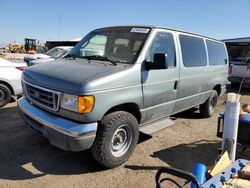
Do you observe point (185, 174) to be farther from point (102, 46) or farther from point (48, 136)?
point (102, 46)

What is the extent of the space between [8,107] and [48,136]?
4.04m

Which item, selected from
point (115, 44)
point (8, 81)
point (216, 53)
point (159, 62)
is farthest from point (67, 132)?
point (216, 53)

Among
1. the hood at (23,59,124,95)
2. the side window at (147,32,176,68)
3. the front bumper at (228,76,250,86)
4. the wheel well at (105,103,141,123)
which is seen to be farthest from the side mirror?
the front bumper at (228,76,250,86)

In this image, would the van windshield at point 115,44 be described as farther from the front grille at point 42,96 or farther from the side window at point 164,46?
the front grille at point 42,96

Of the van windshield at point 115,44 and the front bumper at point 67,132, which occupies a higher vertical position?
the van windshield at point 115,44

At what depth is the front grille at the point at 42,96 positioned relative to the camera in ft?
11.7

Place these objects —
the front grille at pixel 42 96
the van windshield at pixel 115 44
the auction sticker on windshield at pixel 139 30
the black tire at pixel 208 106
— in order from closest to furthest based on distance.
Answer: the front grille at pixel 42 96, the van windshield at pixel 115 44, the auction sticker on windshield at pixel 139 30, the black tire at pixel 208 106

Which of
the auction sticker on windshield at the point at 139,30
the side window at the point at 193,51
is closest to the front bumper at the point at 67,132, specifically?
the auction sticker on windshield at the point at 139,30

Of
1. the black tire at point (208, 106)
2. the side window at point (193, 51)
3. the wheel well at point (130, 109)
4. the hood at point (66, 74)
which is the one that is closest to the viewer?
the hood at point (66, 74)

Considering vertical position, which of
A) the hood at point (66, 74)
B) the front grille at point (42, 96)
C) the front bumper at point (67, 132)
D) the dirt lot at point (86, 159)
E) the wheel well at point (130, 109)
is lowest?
the dirt lot at point (86, 159)

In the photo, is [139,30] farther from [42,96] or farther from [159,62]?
[42,96]

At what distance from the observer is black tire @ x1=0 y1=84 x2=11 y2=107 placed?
6.87 m

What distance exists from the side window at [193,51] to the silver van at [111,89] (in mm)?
20

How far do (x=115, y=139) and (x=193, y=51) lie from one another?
9.11ft
